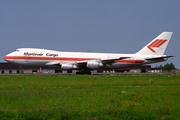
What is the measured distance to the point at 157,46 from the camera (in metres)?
46.4

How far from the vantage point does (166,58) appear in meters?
44.0

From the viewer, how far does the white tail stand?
46469mm

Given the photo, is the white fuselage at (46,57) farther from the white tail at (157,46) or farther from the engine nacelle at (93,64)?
the white tail at (157,46)

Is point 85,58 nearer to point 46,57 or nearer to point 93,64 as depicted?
point 93,64

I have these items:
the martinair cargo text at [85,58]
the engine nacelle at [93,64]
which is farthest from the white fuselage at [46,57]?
the engine nacelle at [93,64]

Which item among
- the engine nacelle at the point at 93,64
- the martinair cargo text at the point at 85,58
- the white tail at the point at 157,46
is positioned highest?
the white tail at the point at 157,46

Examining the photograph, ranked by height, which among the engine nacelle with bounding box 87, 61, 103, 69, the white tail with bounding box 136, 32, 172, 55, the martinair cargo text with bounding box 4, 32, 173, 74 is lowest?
the engine nacelle with bounding box 87, 61, 103, 69

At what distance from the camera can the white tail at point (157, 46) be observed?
46.5m

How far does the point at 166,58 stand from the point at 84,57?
1607cm

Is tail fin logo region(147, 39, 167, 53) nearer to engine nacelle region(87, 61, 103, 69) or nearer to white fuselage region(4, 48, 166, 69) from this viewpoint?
white fuselage region(4, 48, 166, 69)

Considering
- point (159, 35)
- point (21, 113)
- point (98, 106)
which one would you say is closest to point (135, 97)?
point (98, 106)

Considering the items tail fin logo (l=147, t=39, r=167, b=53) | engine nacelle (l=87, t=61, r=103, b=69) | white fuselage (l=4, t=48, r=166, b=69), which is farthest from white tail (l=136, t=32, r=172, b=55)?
engine nacelle (l=87, t=61, r=103, b=69)

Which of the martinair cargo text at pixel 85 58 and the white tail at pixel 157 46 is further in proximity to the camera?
the white tail at pixel 157 46

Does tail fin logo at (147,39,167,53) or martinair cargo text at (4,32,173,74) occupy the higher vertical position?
tail fin logo at (147,39,167,53)
